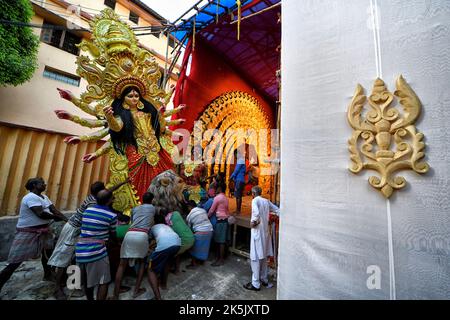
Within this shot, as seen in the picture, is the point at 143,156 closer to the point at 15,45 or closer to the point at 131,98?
the point at 131,98

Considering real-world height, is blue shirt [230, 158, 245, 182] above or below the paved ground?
above

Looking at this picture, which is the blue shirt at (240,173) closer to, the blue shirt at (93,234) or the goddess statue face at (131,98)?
the goddess statue face at (131,98)

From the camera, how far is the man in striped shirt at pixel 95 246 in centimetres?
215

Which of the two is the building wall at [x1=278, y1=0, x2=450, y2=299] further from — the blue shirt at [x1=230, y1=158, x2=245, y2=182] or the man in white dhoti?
the blue shirt at [x1=230, y1=158, x2=245, y2=182]

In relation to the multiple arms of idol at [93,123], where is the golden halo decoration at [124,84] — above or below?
above

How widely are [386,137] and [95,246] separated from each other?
283cm

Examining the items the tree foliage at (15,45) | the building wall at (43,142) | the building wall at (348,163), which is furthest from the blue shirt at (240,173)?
the tree foliage at (15,45)

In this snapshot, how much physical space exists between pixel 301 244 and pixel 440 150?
2.84 ft

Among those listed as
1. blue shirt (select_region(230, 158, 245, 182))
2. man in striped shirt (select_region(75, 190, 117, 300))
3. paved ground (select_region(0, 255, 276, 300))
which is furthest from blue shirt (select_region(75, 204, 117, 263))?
blue shirt (select_region(230, 158, 245, 182))

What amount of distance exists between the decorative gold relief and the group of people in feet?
6.61

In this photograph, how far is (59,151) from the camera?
14.2 ft

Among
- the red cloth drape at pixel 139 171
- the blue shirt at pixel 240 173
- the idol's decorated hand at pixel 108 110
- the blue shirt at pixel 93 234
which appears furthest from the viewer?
the blue shirt at pixel 240 173

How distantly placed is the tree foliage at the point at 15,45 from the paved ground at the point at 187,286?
3.53m

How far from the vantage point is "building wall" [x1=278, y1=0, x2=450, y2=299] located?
37.4 inches
